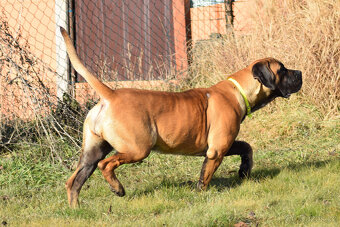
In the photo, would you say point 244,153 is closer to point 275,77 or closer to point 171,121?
point 275,77

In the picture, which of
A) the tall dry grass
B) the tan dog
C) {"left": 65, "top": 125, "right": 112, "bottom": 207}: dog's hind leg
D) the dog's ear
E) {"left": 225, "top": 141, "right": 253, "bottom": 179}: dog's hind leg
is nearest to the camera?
the tan dog

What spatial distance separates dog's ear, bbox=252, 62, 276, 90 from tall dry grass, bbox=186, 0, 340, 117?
8.22 ft

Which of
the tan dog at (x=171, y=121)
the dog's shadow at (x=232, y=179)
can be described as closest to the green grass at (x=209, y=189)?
the dog's shadow at (x=232, y=179)

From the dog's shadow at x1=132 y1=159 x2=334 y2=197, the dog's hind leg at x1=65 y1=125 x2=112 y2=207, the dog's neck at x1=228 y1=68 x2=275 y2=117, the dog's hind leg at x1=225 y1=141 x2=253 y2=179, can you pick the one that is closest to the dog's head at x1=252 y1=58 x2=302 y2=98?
the dog's neck at x1=228 y1=68 x2=275 y2=117

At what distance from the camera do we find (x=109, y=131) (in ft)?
14.8

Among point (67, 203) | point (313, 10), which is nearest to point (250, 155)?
point (67, 203)

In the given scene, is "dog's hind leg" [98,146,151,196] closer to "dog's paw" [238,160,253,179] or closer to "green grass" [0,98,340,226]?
"green grass" [0,98,340,226]

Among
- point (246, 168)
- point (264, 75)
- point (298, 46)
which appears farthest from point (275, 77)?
point (298, 46)

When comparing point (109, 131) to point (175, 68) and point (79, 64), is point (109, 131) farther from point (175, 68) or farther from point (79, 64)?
point (175, 68)

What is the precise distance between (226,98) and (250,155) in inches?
29.7

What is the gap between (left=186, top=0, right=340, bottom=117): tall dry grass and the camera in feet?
25.0

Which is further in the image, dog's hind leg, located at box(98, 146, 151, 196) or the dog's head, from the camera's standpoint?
the dog's head

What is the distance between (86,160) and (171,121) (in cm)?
89

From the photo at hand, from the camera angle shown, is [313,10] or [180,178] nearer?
[180,178]
